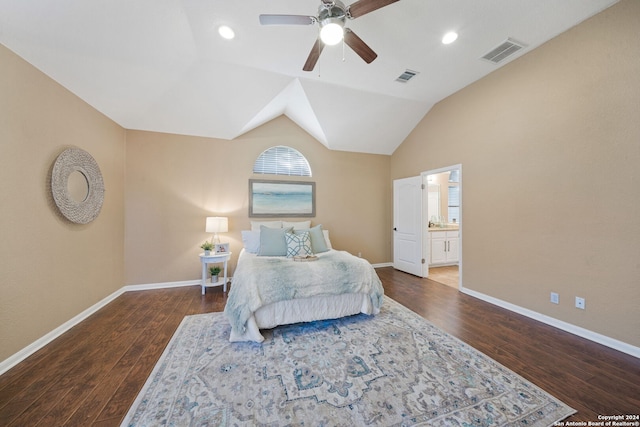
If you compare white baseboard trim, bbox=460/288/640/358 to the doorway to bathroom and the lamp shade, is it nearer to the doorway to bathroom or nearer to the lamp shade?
the doorway to bathroom

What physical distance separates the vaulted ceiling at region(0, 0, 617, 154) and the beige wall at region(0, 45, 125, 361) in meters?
0.29

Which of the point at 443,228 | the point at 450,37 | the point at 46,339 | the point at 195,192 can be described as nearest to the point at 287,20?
the point at 450,37

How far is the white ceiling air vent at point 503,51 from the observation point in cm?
264

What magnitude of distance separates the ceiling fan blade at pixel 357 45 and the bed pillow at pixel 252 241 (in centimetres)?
293

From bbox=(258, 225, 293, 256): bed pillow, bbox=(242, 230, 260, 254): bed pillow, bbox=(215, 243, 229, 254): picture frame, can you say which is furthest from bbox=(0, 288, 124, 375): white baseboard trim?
bbox=(258, 225, 293, 256): bed pillow

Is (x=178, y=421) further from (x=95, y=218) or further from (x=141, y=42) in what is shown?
(x=141, y=42)

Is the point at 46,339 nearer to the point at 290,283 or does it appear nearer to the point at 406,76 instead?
the point at 290,283

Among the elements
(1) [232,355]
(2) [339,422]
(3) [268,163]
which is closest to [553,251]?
(2) [339,422]

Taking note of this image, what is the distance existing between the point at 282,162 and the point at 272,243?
1837 millimetres

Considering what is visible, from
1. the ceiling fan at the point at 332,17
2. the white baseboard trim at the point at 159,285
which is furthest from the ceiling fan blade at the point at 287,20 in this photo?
the white baseboard trim at the point at 159,285

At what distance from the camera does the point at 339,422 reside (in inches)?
55.4

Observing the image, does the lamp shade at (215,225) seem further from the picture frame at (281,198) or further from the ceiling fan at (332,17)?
the ceiling fan at (332,17)

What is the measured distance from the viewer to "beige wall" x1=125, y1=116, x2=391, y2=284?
382 centimetres

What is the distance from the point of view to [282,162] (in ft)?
15.1
